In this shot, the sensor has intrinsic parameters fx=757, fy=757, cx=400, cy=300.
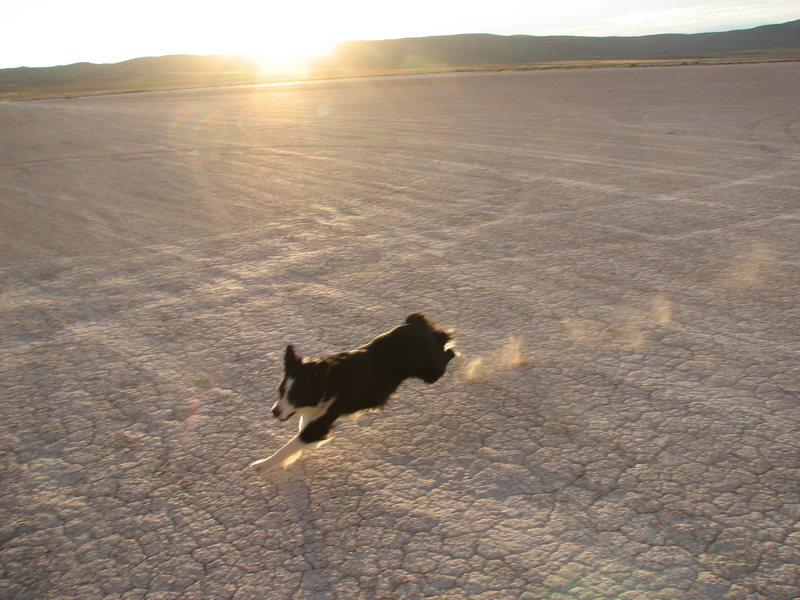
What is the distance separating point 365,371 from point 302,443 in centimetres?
52

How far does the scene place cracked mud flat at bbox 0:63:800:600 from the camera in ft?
10.2

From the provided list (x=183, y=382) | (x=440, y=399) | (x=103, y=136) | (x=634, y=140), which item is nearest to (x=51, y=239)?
(x=183, y=382)

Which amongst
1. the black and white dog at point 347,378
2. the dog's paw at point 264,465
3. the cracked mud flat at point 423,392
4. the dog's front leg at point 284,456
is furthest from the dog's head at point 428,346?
the dog's paw at point 264,465

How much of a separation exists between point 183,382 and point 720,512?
127 inches

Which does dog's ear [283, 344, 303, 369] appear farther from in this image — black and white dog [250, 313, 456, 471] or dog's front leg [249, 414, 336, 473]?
dog's front leg [249, 414, 336, 473]

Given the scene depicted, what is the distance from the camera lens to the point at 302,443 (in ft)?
12.1

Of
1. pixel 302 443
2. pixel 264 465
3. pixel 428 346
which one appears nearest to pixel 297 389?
pixel 302 443

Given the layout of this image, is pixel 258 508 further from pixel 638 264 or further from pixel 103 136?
pixel 103 136

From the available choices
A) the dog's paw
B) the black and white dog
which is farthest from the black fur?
the dog's paw

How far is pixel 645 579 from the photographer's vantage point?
114 inches

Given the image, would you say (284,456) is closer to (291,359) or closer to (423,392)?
(291,359)

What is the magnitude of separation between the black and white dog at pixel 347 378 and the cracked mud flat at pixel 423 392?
215 mm

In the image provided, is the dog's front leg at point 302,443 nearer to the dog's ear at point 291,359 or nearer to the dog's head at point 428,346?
the dog's ear at point 291,359

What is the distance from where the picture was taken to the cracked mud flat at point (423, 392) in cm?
312
